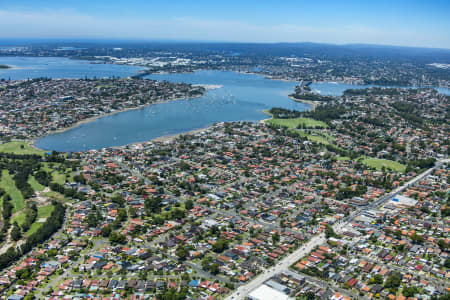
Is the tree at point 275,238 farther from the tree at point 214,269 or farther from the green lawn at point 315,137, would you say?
the green lawn at point 315,137

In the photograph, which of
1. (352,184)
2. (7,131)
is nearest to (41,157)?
(7,131)

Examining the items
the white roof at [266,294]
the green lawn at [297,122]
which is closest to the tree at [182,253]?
the white roof at [266,294]

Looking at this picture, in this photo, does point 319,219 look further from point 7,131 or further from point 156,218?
point 7,131

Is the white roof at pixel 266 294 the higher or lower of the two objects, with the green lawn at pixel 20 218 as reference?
lower

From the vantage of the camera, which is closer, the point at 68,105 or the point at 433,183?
the point at 433,183

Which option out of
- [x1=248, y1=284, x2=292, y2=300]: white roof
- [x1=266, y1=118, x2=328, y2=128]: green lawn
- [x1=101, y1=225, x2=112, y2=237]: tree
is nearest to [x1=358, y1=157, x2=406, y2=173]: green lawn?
[x1=266, y1=118, x2=328, y2=128]: green lawn

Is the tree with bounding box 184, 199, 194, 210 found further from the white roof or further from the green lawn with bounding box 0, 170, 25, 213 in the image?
the green lawn with bounding box 0, 170, 25, 213

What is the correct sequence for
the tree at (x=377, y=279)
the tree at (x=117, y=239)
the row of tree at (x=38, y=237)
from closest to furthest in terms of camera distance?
the tree at (x=377, y=279) → the row of tree at (x=38, y=237) → the tree at (x=117, y=239)
